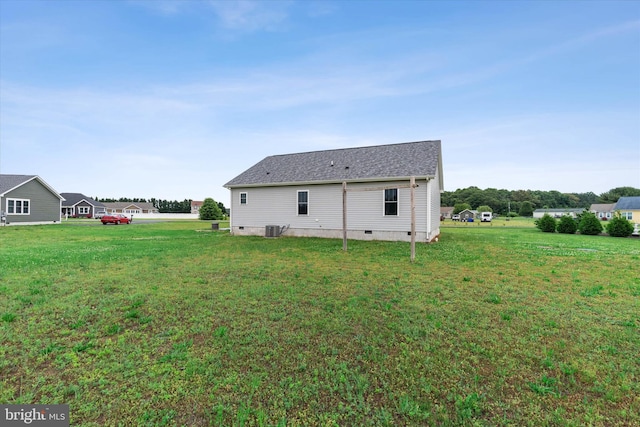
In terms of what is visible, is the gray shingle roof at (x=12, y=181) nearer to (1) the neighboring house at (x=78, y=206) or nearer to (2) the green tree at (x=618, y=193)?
(1) the neighboring house at (x=78, y=206)

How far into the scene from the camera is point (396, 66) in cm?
1703

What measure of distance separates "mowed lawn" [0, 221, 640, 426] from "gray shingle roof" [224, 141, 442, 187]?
8.55 metres

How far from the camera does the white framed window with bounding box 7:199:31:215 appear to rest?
2481cm

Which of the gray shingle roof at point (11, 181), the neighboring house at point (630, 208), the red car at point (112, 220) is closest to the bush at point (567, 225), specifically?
the neighboring house at point (630, 208)

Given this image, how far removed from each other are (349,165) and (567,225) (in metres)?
22.0

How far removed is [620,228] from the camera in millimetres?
20375

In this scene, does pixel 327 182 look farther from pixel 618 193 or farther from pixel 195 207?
pixel 618 193

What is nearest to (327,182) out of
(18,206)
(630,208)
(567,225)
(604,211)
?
(567,225)

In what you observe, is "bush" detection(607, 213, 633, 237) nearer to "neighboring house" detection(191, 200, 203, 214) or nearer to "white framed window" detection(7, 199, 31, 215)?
"white framed window" detection(7, 199, 31, 215)

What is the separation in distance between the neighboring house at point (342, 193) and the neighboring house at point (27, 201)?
77.1 feet

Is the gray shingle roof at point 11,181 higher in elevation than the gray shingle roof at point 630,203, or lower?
higher

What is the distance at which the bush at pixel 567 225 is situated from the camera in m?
23.4

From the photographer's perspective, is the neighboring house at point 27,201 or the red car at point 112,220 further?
the red car at point 112,220

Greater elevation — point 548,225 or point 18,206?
point 18,206
